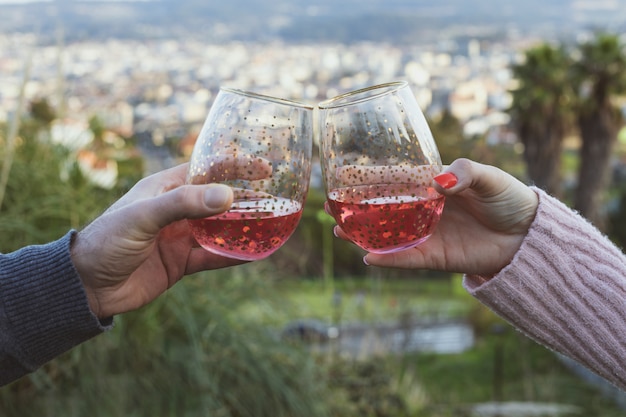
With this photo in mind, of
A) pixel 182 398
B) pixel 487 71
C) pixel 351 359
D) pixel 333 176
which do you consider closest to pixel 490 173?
pixel 333 176

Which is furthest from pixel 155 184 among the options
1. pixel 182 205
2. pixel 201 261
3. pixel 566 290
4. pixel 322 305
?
pixel 322 305

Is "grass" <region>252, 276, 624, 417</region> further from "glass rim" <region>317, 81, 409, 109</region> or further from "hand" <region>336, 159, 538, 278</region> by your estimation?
"glass rim" <region>317, 81, 409, 109</region>

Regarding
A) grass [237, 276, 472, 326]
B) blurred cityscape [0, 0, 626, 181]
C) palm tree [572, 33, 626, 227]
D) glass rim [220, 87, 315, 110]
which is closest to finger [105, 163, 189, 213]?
glass rim [220, 87, 315, 110]

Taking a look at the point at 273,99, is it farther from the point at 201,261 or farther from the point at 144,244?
the point at 201,261

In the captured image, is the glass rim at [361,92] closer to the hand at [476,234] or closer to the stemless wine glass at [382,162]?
the stemless wine glass at [382,162]

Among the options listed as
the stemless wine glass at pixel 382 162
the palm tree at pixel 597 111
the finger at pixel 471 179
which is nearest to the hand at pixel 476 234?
the finger at pixel 471 179

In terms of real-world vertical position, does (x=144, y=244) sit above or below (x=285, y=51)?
above

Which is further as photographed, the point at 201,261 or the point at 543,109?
the point at 543,109
